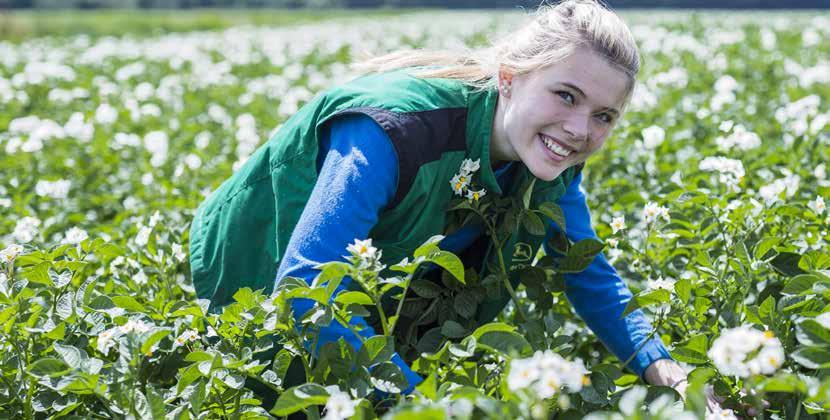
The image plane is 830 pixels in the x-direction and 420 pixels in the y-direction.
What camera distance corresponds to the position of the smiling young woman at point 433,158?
162 cm

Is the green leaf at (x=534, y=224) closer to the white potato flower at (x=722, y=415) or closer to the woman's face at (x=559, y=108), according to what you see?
the woman's face at (x=559, y=108)

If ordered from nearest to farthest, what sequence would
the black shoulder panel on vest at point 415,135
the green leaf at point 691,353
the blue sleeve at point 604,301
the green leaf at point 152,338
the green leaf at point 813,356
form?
the green leaf at point 813,356 < the green leaf at point 152,338 < the green leaf at point 691,353 < the black shoulder panel on vest at point 415,135 < the blue sleeve at point 604,301

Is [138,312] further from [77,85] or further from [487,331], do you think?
[77,85]

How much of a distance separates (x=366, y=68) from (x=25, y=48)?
8.82m

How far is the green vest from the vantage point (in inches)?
66.6

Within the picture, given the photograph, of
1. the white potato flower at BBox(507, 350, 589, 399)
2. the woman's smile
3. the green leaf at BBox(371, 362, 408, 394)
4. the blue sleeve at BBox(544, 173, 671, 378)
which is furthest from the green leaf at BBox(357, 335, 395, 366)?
the blue sleeve at BBox(544, 173, 671, 378)

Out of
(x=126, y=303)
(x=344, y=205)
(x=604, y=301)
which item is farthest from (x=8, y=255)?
(x=604, y=301)

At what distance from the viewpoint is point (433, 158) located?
1720mm

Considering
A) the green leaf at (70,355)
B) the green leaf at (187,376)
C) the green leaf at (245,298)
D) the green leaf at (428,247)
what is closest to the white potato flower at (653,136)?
the green leaf at (428,247)

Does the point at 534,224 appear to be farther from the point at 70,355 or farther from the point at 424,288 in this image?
the point at 70,355

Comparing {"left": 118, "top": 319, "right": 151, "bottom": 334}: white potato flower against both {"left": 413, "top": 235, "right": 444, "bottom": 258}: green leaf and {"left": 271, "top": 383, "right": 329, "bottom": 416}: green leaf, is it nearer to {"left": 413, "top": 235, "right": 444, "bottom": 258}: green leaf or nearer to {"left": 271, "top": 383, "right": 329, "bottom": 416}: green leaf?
{"left": 271, "top": 383, "right": 329, "bottom": 416}: green leaf

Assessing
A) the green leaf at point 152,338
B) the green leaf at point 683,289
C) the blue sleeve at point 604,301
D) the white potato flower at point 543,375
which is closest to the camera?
the white potato flower at point 543,375

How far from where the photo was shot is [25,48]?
31.8 feet

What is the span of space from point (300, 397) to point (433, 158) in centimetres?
65
